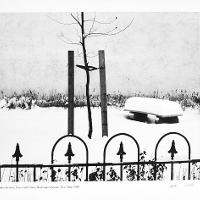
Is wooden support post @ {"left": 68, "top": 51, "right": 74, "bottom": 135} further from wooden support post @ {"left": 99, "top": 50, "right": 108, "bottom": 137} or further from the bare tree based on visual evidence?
wooden support post @ {"left": 99, "top": 50, "right": 108, "bottom": 137}

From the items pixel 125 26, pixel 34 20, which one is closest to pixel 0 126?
pixel 34 20

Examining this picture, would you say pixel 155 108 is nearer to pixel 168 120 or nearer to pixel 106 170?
pixel 168 120

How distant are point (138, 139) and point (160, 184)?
27cm

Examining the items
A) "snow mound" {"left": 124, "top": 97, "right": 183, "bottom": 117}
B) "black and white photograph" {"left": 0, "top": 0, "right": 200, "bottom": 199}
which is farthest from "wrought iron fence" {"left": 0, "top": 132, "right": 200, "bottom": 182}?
"snow mound" {"left": 124, "top": 97, "right": 183, "bottom": 117}

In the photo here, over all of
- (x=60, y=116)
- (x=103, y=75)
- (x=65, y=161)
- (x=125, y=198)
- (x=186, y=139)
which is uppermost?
(x=103, y=75)

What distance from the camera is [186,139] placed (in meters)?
1.73

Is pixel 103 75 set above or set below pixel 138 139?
above

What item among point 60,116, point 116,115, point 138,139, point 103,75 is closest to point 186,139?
point 138,139

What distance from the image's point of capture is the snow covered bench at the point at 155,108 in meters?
1.71

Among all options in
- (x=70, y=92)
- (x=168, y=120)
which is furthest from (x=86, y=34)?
(x=168, y=120)

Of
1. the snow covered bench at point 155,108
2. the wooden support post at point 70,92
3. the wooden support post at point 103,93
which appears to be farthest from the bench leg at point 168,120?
the wooden support post at point 70,92

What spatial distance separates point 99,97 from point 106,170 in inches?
15.3

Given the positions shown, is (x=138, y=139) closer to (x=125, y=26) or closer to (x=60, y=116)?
(x=60, y=116)

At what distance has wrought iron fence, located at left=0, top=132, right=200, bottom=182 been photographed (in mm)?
1684
